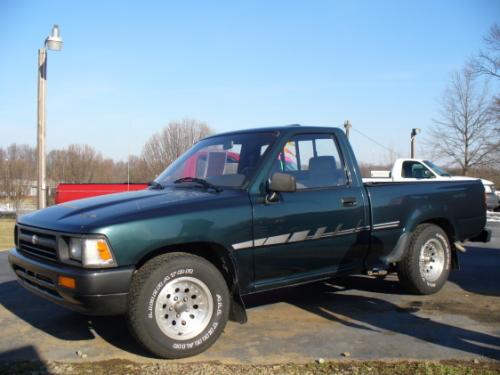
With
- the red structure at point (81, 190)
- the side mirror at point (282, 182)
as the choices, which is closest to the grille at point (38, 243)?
the side mirror at point (282, 182)

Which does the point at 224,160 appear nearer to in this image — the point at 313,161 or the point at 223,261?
the point at 313,161

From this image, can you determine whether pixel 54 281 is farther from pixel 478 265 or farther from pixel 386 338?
pixel 478 265

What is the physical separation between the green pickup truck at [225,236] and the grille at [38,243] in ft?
0.05

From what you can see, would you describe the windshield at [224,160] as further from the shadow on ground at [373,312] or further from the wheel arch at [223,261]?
the shadow on ground at [373,312]

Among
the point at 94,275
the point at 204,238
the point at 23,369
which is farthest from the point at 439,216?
the point at 23,369

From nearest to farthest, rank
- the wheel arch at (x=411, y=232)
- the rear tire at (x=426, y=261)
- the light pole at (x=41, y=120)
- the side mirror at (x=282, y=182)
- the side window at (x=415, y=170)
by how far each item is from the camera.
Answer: the side mirror at (x=282, y=182)
the wheel arch at (x=411, y=232)
the rear tire at (x=426, y=261)
the light pole at (x=41, y=120)
the side window at (x=415, y=170)

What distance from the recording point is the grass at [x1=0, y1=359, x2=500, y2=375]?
3.46m

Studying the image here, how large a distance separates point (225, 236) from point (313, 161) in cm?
145

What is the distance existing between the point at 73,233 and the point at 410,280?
3847 mm

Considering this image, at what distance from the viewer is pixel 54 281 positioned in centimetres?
367

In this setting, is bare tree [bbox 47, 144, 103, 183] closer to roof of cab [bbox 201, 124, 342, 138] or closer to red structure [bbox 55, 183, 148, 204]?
red structure [bbox 55, 183, 148, 204]

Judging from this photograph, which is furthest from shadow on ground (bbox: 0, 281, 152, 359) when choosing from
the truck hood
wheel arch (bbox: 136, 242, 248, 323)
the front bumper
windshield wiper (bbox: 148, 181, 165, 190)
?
windshield wiper (bbox: 148, 181, 165, 190)

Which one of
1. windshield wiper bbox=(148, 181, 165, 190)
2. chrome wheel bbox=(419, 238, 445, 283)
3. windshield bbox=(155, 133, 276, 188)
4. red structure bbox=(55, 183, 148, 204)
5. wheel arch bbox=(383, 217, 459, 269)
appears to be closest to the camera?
windshield bbox=(155, 133, 276, 188)

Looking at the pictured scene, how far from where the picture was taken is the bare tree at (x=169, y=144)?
33531 mm
